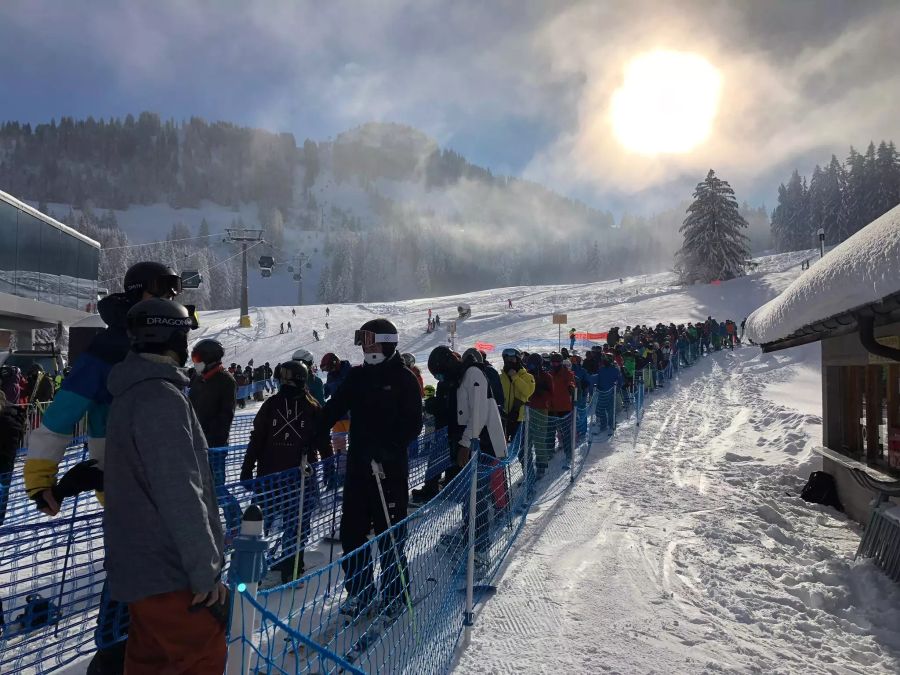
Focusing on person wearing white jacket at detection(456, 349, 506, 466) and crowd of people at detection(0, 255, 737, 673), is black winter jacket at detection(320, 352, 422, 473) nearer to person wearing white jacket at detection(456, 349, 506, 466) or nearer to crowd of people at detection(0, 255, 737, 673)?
crowd of people at detection(0, 255, 737, 673)

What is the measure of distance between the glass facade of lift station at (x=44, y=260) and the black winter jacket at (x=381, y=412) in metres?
18.8

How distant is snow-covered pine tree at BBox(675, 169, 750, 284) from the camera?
154 ft

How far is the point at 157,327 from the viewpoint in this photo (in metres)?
2.09

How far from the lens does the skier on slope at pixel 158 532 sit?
1.89m

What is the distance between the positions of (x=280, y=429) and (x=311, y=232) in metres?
196

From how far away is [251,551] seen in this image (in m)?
1.71

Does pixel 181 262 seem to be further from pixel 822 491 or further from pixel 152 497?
pixel 152 497

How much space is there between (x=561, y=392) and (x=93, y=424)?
758 cm

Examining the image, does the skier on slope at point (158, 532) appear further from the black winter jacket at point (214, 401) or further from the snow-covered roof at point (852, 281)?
the snow-covered roof at point (852, 281)

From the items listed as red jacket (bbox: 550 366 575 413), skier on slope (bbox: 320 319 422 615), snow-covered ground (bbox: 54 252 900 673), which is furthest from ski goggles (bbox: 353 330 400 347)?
red jacket (bbox: 550 366 575 413)

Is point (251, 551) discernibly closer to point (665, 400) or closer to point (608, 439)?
point (608, 439)

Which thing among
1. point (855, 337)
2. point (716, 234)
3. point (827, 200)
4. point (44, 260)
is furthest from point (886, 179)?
point (44, 260)

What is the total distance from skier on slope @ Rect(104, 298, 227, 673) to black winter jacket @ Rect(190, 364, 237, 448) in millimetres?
3323

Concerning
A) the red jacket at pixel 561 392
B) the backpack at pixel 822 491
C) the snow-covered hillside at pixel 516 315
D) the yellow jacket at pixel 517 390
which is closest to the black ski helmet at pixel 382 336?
the yellow jacket at pixel 517 390
